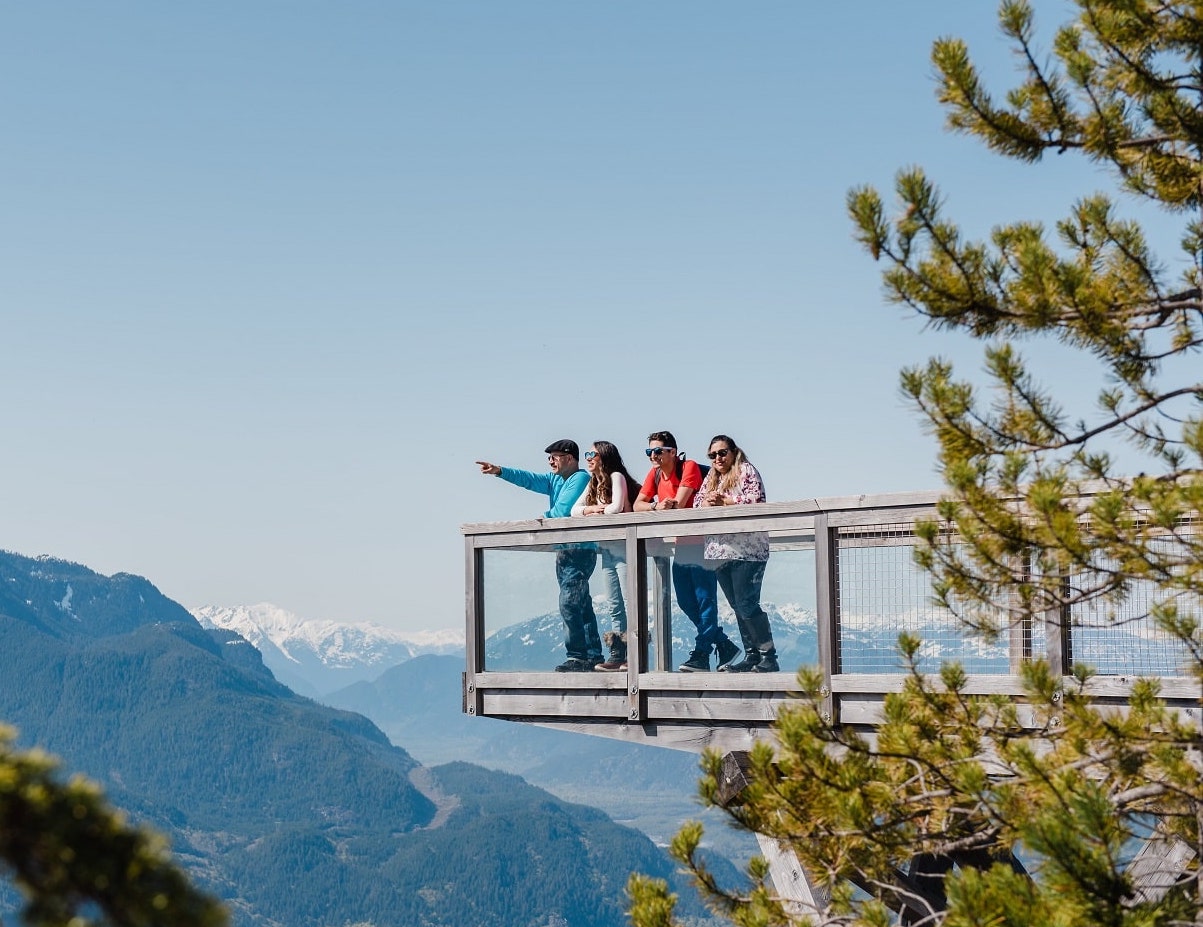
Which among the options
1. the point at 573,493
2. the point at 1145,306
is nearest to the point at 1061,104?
the point at 1145,306

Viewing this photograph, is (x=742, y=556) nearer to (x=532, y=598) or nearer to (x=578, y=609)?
(x=578, y=609)

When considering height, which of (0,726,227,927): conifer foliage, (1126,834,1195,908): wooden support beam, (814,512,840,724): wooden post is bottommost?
(1126,834,1195,908): wooden support beam

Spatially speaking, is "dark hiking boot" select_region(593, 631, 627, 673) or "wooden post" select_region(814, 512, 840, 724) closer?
"wooden post" select_region(814, 512, 840, 724)

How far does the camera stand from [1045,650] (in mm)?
7543

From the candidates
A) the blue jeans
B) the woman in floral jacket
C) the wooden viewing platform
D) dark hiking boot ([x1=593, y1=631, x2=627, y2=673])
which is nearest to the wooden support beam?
the wooden viewing platform

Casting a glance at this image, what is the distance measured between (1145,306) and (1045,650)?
5.94 feet

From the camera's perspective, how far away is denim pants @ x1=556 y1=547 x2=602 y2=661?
9.91 meters

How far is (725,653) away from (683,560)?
610mm

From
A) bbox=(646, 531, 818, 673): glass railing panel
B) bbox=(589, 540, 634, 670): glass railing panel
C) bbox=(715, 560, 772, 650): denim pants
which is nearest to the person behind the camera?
bbox=(646, 531, 818, 673): glass railing panel

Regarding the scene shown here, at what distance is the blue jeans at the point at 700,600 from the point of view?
9.34 meters

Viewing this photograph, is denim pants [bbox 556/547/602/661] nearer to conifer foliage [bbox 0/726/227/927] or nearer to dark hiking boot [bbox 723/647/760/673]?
dark hiking boot [bbox 723/647/760/673]

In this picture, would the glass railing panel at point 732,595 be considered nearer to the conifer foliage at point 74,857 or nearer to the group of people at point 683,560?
the group of people at point 683,560

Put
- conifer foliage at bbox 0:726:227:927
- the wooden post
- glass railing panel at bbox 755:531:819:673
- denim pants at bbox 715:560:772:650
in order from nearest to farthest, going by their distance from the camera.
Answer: conifer foliage at bbox 0:726:227:927 → the wooden post → glass railing panel at bbox 755:531:819:673 → denim pants at bbox 715:560:772:650

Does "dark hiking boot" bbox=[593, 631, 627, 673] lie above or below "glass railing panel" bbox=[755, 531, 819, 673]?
below
